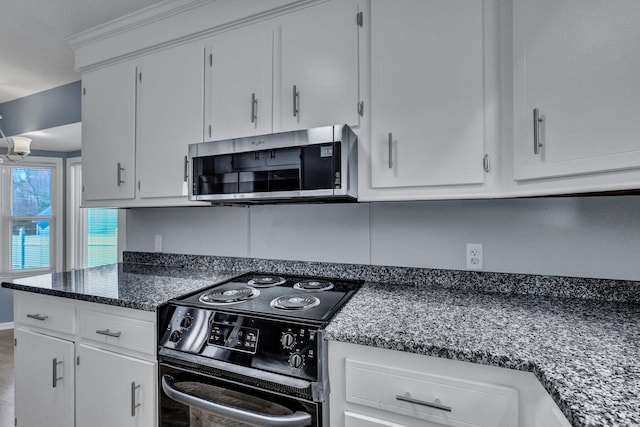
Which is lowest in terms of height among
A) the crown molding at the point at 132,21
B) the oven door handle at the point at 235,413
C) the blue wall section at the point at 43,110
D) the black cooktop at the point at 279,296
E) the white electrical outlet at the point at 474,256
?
the oven door handle at the point at 235,413

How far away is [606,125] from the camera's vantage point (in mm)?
994

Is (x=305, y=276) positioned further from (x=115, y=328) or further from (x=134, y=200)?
(x=134, y=200)

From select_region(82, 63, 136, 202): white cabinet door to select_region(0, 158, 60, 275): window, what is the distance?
8.44 feet

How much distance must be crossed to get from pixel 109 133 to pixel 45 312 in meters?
1.09

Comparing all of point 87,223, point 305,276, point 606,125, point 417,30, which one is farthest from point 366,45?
point 87,223

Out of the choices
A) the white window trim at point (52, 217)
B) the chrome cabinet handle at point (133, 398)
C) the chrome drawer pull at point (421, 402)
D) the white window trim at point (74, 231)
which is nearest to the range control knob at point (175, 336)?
the chrome cabinet handle at point (133, 398)

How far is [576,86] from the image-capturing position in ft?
3.46


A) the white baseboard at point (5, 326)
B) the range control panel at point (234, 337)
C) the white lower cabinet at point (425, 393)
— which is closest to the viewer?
the white lower cabinet at point (425, 393)

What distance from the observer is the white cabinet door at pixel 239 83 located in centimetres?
170

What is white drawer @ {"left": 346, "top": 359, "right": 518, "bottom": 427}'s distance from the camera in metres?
0.91

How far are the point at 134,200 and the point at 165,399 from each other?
1.19 m

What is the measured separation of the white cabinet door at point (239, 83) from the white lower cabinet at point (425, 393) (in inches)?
45.4

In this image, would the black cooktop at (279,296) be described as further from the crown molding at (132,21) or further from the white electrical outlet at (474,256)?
the crown molding at (132,21)

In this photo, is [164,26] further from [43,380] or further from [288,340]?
→ [43,380]
